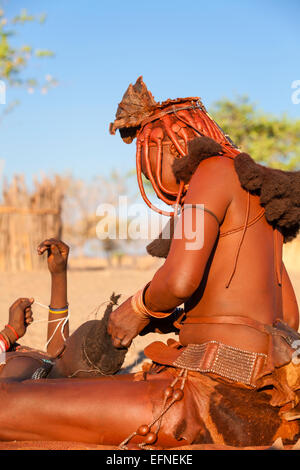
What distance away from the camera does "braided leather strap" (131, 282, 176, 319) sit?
2.41 meters

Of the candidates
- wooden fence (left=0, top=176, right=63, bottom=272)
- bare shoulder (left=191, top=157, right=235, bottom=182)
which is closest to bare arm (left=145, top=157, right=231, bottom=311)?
bare shoulder (left=191, top=157, right=235, bottom=182)

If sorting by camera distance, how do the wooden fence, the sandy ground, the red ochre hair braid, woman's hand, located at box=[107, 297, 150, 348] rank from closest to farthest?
1. woman's hand, located at box=[107, 297, 150, 348]
2. the red ochre hair braid
3. the sandy ground
4. the wooden fence

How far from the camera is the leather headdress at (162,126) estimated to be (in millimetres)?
2672

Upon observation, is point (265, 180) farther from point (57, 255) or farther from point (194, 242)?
point (57, 255)

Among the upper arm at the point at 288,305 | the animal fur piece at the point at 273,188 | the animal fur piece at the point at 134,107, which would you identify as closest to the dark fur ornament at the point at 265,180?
the animal fur piece at the point at 273,188

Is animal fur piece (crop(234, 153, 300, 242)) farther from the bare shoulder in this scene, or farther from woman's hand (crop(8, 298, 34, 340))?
woman's hand (crop(8, 298, 34, 340))

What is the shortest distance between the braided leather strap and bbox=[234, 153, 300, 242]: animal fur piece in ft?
2.25

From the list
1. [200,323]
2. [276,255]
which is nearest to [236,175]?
[276,255]

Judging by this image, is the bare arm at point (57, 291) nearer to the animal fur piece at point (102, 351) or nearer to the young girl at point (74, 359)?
the young girl at point (74, 359)

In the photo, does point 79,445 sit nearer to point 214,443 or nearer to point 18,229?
point 214,443

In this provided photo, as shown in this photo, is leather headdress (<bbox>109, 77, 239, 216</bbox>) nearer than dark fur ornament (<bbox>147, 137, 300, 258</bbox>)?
No

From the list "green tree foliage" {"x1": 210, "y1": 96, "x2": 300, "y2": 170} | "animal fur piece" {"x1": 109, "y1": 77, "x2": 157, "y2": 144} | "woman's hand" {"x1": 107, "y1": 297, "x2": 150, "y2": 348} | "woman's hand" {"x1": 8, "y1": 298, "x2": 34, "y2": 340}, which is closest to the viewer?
"woman's hand" {"x1": 107, "y1": 297, "x2": 150, "y2": 348}

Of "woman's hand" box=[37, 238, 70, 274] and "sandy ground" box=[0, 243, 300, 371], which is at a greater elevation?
"woman's hand" box=[37, 238, 70, 274]

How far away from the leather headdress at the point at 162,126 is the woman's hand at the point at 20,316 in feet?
4.43
